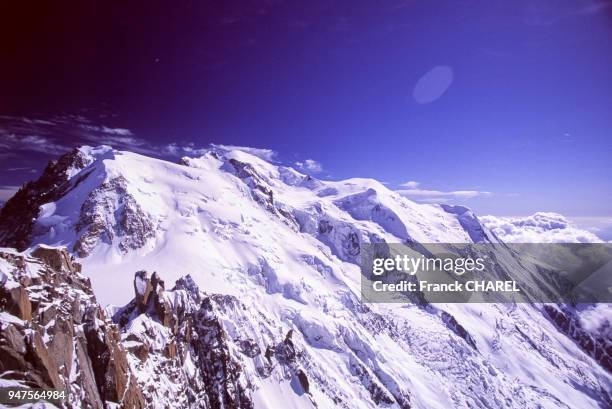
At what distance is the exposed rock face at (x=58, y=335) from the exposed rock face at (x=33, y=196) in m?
103

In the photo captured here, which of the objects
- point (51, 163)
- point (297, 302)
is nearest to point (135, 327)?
point (297, 302)

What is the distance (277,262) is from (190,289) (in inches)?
3251

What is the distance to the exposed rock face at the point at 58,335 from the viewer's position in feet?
126

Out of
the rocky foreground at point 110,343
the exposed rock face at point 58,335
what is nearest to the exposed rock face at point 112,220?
the rocky foreground at point 110,343

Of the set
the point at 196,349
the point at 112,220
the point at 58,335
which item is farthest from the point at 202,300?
the point at 58,335

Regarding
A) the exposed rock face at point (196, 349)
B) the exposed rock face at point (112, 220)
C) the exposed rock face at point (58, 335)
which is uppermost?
the exposed rock face at point (112, 220)

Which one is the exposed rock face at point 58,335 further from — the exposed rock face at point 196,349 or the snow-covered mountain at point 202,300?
the snow-covered mountain at point 202,300

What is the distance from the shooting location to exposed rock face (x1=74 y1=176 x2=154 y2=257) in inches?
5330

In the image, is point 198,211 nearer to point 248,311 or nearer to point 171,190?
point 171,190

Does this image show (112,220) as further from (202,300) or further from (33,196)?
(202,300)

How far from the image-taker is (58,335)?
4491cm

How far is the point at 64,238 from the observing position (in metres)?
134

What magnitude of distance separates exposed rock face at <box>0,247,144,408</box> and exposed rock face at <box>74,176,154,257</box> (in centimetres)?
8443

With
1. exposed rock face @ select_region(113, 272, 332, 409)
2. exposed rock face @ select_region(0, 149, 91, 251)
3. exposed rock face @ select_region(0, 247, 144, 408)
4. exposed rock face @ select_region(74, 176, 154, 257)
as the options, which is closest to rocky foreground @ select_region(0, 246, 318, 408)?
exposed rock face @ select_region(0, 247, 144, 408)
